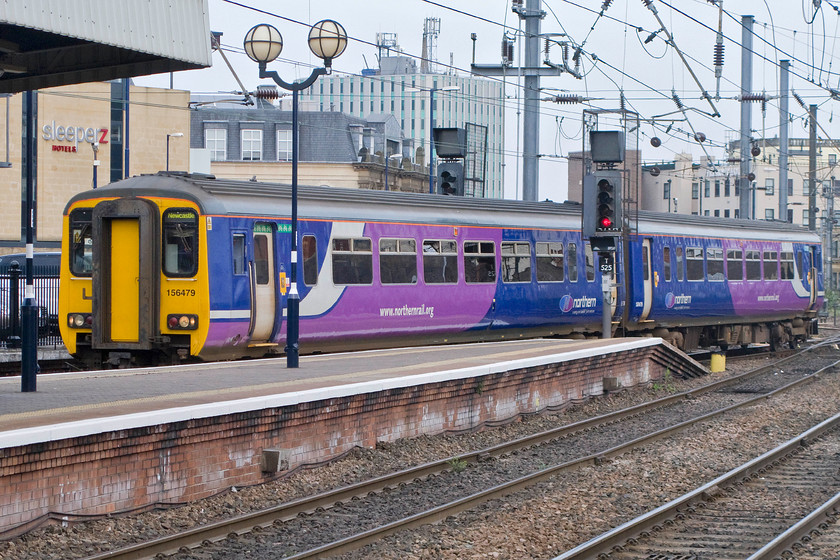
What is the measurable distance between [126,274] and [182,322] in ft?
4.08

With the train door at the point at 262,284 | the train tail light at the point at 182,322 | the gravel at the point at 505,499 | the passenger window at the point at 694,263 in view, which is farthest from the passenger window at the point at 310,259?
the passenger window at the point at 694,263

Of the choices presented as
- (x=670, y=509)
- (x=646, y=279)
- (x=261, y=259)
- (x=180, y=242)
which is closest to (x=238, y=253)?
(x=261, y=259)

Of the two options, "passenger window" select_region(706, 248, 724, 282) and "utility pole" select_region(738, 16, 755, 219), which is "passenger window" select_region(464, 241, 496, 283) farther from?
"utility pole" select_region(738, 16, 755, 219)

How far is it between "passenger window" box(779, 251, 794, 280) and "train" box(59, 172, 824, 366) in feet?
19.5

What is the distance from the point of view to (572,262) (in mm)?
24422

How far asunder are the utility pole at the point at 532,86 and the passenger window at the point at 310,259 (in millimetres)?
7985

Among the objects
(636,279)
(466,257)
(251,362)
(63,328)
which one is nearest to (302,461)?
(251,362)

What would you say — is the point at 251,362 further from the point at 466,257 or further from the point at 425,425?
the point at 466,257

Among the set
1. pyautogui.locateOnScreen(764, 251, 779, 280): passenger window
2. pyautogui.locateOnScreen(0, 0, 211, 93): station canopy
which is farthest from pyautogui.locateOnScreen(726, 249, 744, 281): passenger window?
pyautogui.locateOnScreen(0, 0, 211, 93): station canopy

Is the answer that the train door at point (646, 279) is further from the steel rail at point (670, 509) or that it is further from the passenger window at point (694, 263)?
the steel rail at point (670, 509)

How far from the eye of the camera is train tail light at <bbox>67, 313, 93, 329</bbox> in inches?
691

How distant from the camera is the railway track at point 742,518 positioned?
9500 mm

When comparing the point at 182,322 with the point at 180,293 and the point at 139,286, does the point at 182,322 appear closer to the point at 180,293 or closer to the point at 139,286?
the point at 180,293

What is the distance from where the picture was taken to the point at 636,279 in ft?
84.6
